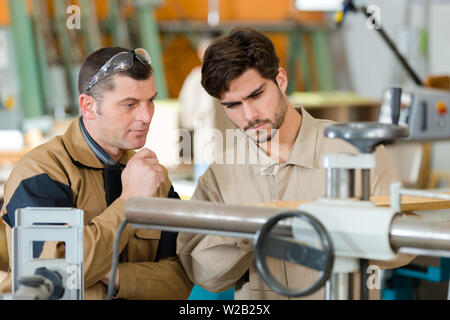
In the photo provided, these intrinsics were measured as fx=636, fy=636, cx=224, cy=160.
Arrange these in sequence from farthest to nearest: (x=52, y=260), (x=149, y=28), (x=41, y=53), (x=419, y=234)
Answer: (x=149, y=28)
(x=41, y=53)
(x=52, y=260)
(x=419, y=234)

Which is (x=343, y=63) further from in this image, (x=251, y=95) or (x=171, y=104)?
(x=251, y=95)

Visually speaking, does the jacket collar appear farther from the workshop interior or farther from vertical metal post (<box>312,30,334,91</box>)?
vertical metal post (<box>312,30,334,91</box>)

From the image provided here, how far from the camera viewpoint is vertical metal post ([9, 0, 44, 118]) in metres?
4.39

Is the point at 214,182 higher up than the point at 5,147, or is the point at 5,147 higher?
the point at 214,182

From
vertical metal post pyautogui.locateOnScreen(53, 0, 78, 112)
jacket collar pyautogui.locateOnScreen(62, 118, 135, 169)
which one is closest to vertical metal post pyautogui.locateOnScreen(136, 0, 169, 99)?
vertical metal post pyautogui.locateOnScreen(53, 0, 78, 112)

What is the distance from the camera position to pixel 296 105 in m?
1.35

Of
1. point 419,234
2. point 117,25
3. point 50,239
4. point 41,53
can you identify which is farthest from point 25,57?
point 419,234

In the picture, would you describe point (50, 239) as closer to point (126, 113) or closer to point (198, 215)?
point (198, 215)

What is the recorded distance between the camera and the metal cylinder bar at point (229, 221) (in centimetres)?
60

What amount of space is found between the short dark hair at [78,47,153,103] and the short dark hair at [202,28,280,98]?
11cm

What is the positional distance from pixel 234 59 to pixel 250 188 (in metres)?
0.25
